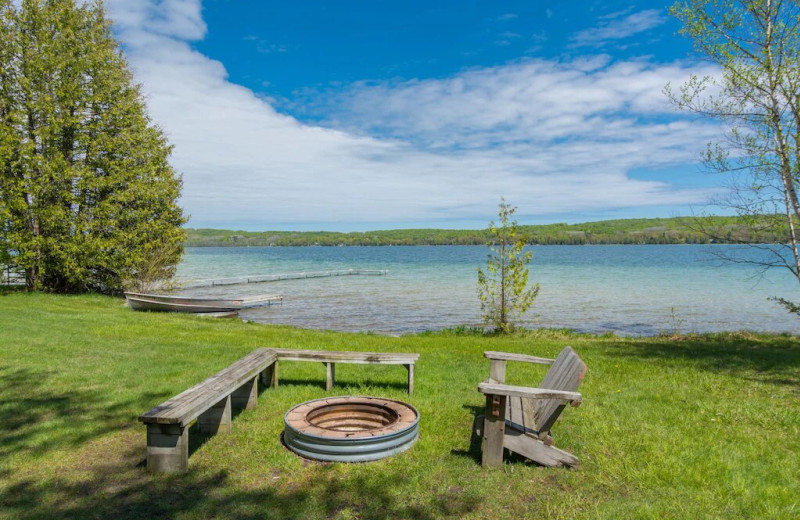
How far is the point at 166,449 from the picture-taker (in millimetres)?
4398

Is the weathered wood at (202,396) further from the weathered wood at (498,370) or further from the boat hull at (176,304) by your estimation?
the boat hull at (176,304)

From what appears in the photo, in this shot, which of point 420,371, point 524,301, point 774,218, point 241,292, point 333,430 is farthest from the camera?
point 241,292

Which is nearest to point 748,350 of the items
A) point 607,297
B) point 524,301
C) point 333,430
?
point 524,301

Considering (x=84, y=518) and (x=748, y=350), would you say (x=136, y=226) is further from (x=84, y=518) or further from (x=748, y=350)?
(x=748, y=350)


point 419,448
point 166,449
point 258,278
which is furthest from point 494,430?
point 258,278

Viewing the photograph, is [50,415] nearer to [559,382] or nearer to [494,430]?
[494,430]

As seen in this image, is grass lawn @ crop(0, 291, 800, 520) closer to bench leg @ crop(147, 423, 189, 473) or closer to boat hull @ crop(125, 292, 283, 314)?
bench leg @ crop(147, 423, 189, 473)

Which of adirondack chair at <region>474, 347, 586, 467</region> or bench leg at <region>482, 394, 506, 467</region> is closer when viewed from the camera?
adirondack chair at <region>474, 347, 586, 467</region>

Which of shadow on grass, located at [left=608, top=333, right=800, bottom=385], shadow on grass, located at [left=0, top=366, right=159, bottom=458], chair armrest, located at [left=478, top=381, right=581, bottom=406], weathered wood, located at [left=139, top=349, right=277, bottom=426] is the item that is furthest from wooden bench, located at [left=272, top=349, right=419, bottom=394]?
shadow on grass, located at [left=608, top=333, right=800, bottom=385]

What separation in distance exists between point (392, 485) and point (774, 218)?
1049 cm

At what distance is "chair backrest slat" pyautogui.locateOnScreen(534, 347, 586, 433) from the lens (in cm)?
433

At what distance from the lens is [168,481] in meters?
4.31

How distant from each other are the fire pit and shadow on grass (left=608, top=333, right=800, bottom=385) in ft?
22.1

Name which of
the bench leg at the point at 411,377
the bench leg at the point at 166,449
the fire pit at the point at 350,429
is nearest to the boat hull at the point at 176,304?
the bench leg at the point at 411,377
